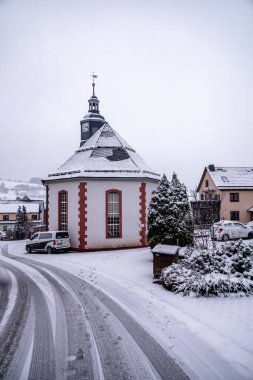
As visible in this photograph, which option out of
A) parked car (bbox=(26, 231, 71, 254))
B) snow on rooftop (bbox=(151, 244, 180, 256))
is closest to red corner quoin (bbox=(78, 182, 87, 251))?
parked car (bbox=(26, 231, 71, 254))

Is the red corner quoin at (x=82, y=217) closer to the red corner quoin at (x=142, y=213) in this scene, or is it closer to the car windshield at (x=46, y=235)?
the car windshield at (x=46, y=235)

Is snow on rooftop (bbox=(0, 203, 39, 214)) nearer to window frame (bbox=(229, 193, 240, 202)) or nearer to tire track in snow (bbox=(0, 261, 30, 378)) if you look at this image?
window frame (bbox=(229, 193, 240, 202))

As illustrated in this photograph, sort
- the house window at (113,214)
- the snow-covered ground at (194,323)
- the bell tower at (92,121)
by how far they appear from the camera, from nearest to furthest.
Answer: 1. the snow-covered ground at (194,323)
2. the house window at (113,214)
3. the bell tower at (92,121)

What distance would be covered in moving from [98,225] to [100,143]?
25.4 ft

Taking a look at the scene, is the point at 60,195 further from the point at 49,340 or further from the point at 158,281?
the point at 49,340

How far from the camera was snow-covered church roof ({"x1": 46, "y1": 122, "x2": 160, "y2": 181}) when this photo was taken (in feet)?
73.1

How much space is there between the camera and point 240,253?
1011cm

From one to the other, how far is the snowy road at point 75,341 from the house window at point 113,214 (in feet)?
38.4

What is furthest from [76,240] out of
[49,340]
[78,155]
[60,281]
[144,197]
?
[49,340]

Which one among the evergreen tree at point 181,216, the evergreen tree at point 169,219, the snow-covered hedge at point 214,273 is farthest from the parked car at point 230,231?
the snow-covered hedge at point 214,273

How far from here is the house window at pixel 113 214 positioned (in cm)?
2197

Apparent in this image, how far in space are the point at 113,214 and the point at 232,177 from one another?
2507 cm

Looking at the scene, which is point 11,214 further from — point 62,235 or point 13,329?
point 13,329

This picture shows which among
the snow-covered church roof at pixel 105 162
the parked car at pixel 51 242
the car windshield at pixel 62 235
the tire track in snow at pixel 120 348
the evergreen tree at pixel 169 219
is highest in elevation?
the snow-covered church roof at pixel 105 162
